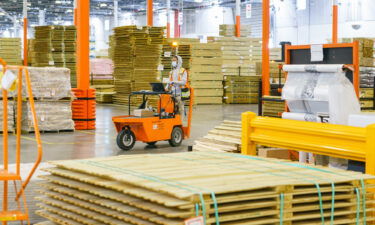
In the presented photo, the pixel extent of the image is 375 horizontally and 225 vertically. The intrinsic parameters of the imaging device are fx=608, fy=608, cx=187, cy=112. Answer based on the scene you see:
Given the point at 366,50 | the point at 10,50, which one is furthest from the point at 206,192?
the point at 10,50

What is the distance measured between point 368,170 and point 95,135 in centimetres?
1058

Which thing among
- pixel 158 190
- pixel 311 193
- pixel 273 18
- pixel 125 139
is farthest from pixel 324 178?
pixel 273 18

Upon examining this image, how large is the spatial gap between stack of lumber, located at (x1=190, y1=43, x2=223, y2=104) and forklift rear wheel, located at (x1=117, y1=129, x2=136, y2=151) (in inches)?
484

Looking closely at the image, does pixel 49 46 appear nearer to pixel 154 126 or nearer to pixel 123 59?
pixel 123 59

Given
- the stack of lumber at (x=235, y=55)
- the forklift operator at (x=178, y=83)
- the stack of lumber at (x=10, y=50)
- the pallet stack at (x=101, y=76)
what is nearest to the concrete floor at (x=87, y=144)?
the forklift operator at (x=178, y=83)

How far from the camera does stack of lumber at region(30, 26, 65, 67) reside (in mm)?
22164

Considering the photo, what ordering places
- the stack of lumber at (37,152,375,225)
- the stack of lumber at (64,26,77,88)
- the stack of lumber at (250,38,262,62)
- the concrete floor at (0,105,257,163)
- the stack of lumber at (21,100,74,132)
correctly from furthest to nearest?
the stack of lumber at (250,38,262,62) → the stack of lumber at (64,26,77,88) → the stack of lumber at (21,100,74,132) → the concrete floor at (0,105,257,163) → the stack of lumber at (37,152,375,225)

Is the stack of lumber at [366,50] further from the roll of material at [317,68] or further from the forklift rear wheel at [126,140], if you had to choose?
the roll of material at [317,68]

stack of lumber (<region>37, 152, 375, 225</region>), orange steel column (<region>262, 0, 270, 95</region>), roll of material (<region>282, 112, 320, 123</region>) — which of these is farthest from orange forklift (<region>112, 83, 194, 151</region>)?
orange steel column (<region>262, 0, 270, 95</region>)

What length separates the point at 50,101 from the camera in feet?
48.5

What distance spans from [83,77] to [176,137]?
4047 mm

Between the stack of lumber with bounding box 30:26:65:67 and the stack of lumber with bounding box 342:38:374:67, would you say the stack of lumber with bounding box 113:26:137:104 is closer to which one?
the stack of lumber with bounding box 30:26:65:67

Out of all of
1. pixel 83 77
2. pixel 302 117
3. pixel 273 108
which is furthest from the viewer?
pixel 273 108

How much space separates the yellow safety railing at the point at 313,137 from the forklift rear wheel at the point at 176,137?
6.96 metres
